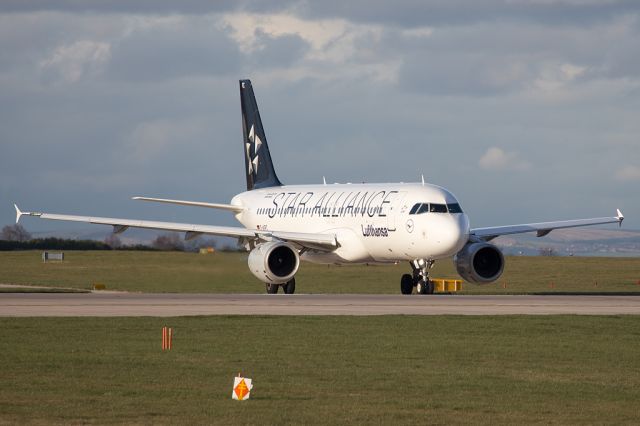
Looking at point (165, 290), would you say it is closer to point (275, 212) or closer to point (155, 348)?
point (275, 212)

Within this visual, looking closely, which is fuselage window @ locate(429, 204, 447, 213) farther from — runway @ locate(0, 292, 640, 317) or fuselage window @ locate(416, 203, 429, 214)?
runway @ locate(0, 292, 640, 317)

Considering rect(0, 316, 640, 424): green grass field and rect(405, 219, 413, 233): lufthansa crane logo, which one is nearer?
rect(0, 316, 640, 424): green grass field

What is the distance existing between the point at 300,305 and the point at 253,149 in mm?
24919

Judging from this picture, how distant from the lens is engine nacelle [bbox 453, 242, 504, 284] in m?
49.1

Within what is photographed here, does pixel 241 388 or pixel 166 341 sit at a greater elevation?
pixel 166 341

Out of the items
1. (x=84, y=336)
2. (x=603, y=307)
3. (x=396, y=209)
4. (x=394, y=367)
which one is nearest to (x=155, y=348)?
(x=84, y=336)

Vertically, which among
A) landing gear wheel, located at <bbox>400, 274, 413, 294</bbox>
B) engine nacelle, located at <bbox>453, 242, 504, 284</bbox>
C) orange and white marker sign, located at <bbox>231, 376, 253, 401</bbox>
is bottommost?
orange and white marker sign, located at <bbox>231, 376, 253, 401</bbox>

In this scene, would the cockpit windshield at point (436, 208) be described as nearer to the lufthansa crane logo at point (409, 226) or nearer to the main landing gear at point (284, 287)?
the lufthansa crane logo at point (409, 226)

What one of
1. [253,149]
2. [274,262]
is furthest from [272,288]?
[253,149]

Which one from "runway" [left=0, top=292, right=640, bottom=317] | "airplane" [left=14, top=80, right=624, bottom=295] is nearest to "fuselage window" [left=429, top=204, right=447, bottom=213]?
"airplane" [left=14, top=80, right=624, bottom=295]

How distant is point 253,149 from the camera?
63.2 m

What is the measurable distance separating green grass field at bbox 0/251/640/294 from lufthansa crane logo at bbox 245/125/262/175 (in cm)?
550

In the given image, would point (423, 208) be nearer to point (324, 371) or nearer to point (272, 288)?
point (272, 288)

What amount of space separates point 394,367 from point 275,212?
118 feet
